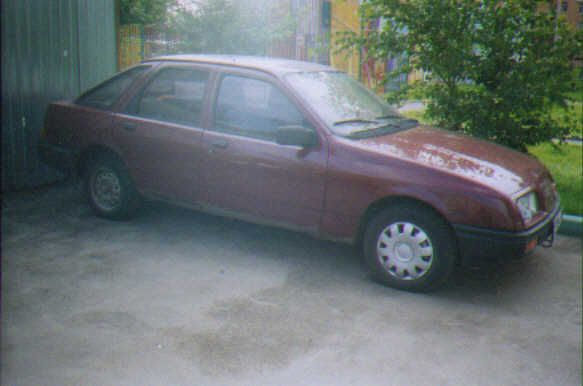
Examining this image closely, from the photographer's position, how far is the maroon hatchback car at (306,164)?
514cm

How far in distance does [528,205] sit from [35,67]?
5.77m

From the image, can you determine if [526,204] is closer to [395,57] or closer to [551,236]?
[551,236]

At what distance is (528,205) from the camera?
527 centimetres

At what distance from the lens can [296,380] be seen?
3918 mm

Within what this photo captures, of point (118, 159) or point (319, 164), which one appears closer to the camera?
point (319, 164)

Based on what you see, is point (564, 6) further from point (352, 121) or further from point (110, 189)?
point (110, 189)

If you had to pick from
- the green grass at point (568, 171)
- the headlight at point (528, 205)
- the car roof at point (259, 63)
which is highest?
the car roof at point (259, 63)

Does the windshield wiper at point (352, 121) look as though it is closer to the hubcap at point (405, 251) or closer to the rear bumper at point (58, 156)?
the hubcap at point (405, 251)

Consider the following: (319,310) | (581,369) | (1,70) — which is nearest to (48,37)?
(1,70)

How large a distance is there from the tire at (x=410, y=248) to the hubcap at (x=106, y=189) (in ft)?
8.89

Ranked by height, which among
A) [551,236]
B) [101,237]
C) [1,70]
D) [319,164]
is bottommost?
[101,237]

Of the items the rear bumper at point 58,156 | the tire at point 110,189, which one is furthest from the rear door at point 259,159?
the rear bumper at point 58,156

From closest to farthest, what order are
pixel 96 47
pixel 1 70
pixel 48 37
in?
pixel 1 70 → pixel 48 37 → pixel 96 47

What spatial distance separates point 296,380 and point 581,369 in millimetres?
1695
